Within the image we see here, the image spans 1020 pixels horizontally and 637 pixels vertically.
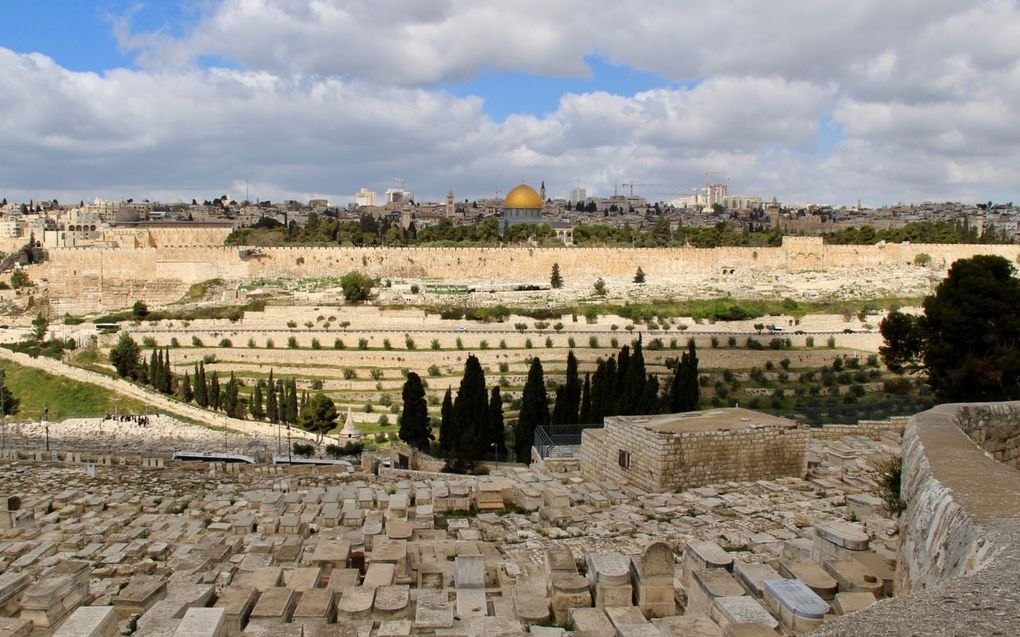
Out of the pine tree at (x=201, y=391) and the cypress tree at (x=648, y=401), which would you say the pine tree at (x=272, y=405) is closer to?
the pine tree at (x=201, y=391)

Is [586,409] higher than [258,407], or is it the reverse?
[586,409]

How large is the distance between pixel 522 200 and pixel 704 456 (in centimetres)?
5493

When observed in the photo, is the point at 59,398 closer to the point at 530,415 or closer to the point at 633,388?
the point at 530,415

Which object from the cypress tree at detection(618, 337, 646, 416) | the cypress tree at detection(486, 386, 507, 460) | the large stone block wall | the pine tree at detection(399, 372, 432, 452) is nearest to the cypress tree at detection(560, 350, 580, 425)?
the cypress tree at detection(618, 337, 646, 416)

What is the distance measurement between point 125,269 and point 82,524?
34.7 metres

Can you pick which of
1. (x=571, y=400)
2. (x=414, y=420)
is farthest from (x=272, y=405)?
(x=571, y=400)

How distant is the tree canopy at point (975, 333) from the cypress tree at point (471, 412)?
7.69 metres

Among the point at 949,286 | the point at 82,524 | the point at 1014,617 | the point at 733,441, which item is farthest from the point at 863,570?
the point at 949,286

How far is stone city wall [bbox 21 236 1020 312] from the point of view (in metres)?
39.2

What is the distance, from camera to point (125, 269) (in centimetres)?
3950

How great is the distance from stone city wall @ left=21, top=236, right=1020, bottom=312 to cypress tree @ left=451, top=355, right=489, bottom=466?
22974mm

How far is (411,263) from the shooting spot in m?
40.5

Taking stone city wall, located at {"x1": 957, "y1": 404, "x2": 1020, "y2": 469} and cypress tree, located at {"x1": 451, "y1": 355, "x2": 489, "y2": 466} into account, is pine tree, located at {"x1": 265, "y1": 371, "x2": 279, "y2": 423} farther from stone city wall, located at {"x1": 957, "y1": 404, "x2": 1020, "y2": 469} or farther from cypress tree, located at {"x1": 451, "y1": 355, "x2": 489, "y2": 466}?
stone city wall, located at {"x1": 957, "y1": 404, "x2": 1020, "y2": 469}

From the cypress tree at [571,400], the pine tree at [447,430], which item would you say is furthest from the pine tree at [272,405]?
the cypress tree at [571,400]
